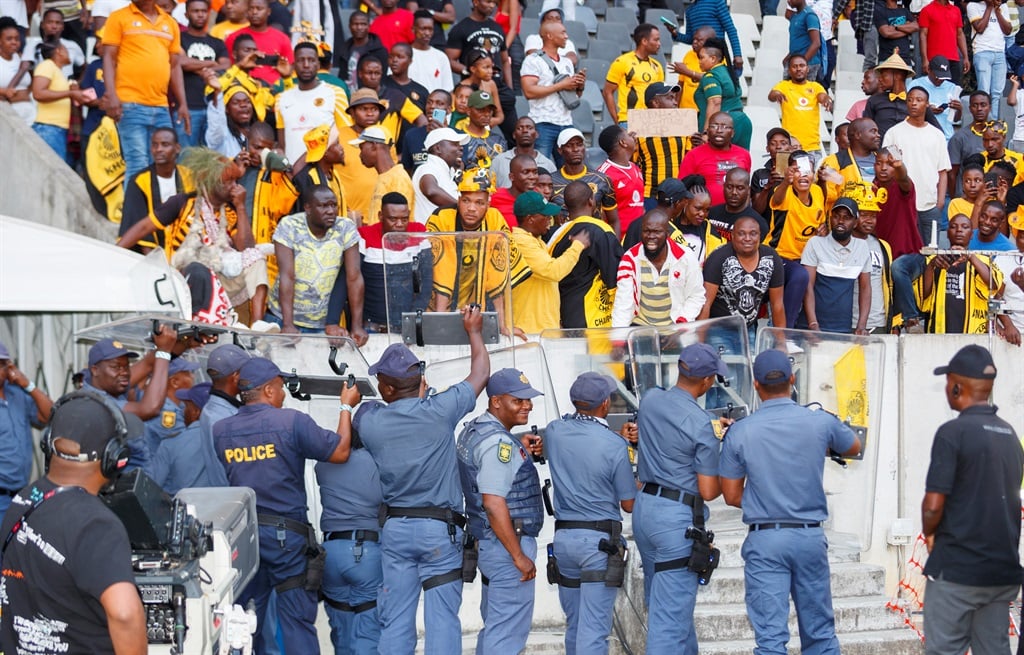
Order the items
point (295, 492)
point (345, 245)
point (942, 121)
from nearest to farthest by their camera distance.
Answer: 1. point (295, 492)
2. point (345, 245)
3. point (942, 121)

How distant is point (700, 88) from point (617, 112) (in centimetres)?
82

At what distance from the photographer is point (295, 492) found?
7285 mm

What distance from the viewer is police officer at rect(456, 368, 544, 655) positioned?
733cm

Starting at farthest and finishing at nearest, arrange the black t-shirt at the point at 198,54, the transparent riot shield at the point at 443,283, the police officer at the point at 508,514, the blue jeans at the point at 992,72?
the blue jeans at the point at 992,72 < the black t-shirt at the point at 198,54 < the transparent riot shield at the point at 443,283 < the police officer at the point at 508,514

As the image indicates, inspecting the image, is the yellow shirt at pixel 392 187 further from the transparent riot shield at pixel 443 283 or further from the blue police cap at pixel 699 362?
the blue police cap at pixel 699 362

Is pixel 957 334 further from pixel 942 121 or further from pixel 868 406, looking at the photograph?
pixel 942 121

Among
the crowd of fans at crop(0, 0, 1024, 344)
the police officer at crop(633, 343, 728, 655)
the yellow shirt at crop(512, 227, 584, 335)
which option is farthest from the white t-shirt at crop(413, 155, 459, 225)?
the police officer at crop(633, 343, 728, 655)

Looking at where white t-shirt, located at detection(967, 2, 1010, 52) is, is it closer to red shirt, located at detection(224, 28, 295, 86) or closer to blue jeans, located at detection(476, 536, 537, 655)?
red shirt, located at detection(224, 28, 295, 86)

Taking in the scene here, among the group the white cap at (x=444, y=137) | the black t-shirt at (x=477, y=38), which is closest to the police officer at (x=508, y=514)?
the white cap at (x=444, y=137)

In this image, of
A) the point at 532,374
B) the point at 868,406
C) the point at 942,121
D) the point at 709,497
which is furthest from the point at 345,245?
the point at 942,121

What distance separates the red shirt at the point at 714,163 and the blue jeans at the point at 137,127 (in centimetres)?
426

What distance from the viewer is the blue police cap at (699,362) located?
742cm

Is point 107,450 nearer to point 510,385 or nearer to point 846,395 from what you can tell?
point 510,385

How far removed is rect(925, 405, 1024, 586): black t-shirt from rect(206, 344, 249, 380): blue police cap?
3586 mm
